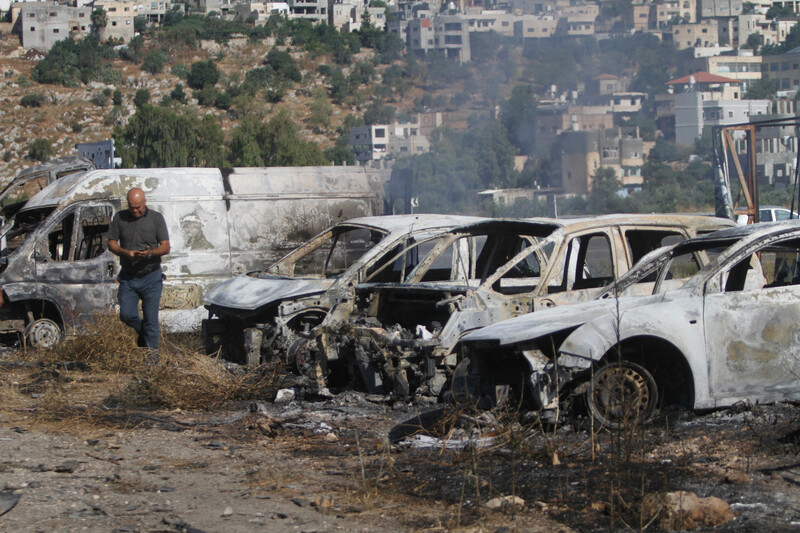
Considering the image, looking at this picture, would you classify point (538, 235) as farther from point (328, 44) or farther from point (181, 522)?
point (328, 44)

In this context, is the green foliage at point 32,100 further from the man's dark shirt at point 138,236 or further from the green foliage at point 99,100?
the man's dark shirt at point 138,236

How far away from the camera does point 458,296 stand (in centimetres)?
754

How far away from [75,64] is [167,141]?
6227 cm

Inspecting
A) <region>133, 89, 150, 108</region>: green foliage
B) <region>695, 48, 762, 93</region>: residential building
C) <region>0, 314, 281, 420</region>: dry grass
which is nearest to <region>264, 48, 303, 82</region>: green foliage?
<region>133, 89, 150, 108</region>: green foliage

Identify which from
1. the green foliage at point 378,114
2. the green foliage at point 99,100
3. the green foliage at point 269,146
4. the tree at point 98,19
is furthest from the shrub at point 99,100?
the tree at point 98,19

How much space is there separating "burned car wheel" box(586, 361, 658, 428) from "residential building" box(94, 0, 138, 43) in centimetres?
15619

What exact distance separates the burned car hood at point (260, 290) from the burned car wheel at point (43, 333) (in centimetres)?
257

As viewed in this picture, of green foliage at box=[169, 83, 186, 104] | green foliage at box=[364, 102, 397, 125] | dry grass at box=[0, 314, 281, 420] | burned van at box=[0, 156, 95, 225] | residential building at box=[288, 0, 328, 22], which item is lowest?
dry grass at box=[0, 314, 281, 420]

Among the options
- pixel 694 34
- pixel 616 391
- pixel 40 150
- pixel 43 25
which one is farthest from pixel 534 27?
pixel 616 391

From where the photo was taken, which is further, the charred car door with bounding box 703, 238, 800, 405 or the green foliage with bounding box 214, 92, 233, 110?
the green foliage with bounding box 214, 92, 233, 110

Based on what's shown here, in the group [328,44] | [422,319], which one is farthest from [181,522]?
[328,44]

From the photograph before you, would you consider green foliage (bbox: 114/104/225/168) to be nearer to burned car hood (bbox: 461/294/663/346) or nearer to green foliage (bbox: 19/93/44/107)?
green foliage (bbox: 19/93/44/107)

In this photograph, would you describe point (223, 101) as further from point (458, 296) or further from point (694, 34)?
point (458, 296)

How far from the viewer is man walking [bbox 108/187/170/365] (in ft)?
28.7
